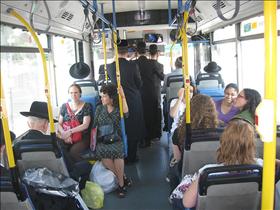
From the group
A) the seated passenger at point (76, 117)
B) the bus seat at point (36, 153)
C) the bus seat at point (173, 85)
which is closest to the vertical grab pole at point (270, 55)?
the bus seat at point (36, 153)

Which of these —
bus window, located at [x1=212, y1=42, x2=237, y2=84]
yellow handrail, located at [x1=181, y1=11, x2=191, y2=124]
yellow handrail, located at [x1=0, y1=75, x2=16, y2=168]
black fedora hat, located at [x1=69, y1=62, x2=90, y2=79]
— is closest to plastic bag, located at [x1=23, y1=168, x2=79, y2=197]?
yellow handrail, located at [x1=0, y1=75, x2=16, y2=168]

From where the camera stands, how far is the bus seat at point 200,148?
9.26ft

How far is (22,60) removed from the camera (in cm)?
386

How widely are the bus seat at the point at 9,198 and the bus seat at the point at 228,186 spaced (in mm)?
1046

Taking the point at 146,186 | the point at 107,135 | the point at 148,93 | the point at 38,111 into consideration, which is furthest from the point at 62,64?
the point at 38,111

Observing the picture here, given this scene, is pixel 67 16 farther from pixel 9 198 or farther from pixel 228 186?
pixel 228 186

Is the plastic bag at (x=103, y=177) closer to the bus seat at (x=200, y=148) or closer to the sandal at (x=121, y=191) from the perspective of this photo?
the sandal at (x=121, y=191)

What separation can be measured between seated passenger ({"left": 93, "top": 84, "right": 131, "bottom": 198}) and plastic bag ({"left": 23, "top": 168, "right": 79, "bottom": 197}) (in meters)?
1.44

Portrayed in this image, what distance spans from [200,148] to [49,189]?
1264 mm

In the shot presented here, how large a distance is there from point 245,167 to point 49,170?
1.50 m

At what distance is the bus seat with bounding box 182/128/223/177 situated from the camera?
2822 millimetres

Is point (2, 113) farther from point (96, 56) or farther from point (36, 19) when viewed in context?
point (96, 56)

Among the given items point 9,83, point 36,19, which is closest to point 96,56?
point 9,83

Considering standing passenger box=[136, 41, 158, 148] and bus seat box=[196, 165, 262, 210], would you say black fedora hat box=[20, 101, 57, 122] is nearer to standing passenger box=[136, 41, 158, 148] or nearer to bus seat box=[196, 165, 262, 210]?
bus seat box=[196, 165, 262, 210]
